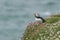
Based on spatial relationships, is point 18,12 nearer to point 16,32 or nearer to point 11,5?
point 11,5

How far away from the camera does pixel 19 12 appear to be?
128ft

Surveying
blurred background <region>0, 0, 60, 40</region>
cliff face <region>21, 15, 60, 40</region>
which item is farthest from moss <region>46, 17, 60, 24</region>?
blurred background <region>0, 0, 60, 40</region>

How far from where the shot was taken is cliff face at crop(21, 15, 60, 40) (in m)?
12.4

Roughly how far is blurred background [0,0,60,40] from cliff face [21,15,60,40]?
51.1ft

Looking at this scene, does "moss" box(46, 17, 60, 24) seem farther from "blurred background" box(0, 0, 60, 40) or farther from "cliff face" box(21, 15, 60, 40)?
"blurred background" box(0, 0, 60, 40)

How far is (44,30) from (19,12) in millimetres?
26168

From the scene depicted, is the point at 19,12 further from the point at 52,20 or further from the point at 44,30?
the point at 44,30

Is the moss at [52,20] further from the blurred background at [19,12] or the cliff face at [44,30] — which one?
the blurred background at [19,12]

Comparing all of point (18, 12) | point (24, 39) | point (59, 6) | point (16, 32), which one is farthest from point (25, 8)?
point (24, 39)

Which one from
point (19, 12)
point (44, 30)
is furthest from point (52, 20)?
point (19, 12)

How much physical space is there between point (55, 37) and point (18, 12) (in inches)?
1063


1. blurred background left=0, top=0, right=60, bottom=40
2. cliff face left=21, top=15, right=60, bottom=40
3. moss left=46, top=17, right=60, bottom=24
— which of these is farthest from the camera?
blurred background left=0, top=0, right=60, bottom=40

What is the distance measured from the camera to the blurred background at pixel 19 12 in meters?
31.6

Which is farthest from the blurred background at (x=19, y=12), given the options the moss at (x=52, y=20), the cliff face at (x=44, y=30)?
the cliff face at (x=44, y=30)
